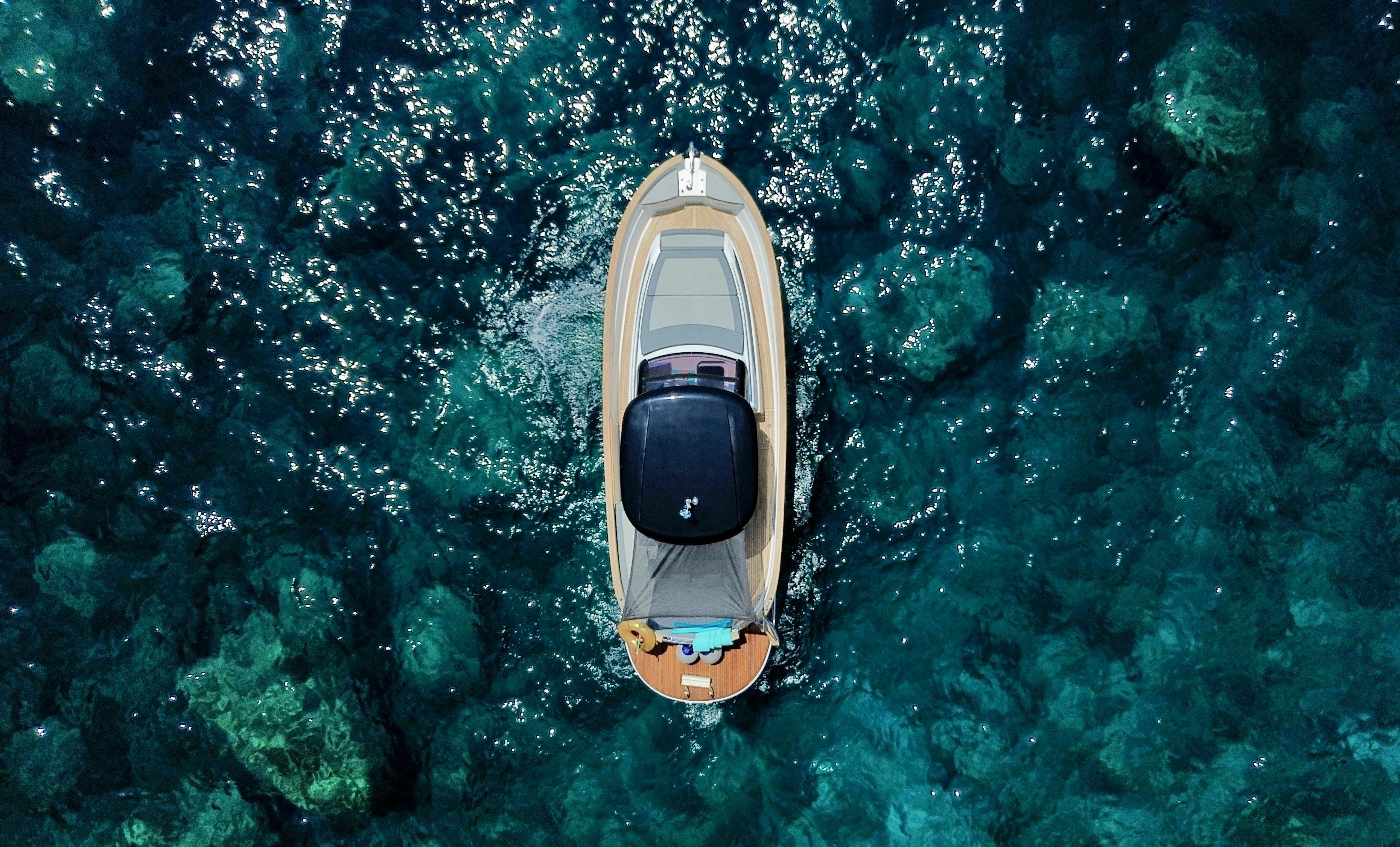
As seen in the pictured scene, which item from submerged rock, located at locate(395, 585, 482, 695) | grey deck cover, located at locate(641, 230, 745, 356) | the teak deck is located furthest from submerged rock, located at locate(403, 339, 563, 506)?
the teak deck

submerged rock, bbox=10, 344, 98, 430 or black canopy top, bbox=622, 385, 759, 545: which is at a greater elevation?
submerged rock, bbox=10, 344, 98, 430

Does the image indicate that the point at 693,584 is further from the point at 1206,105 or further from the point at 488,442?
the point at 1206,105

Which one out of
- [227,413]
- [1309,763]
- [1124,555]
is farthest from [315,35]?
[1309,763]

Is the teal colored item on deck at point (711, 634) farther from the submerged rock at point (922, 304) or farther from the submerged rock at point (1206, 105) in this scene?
the submerged rock at point (1206, 105)

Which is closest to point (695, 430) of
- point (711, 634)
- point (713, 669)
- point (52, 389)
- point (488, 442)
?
point (711, 634)

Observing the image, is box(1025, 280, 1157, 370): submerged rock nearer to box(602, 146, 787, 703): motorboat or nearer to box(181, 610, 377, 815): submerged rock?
Answer: box(602, 146, 787, 703): motorboat
